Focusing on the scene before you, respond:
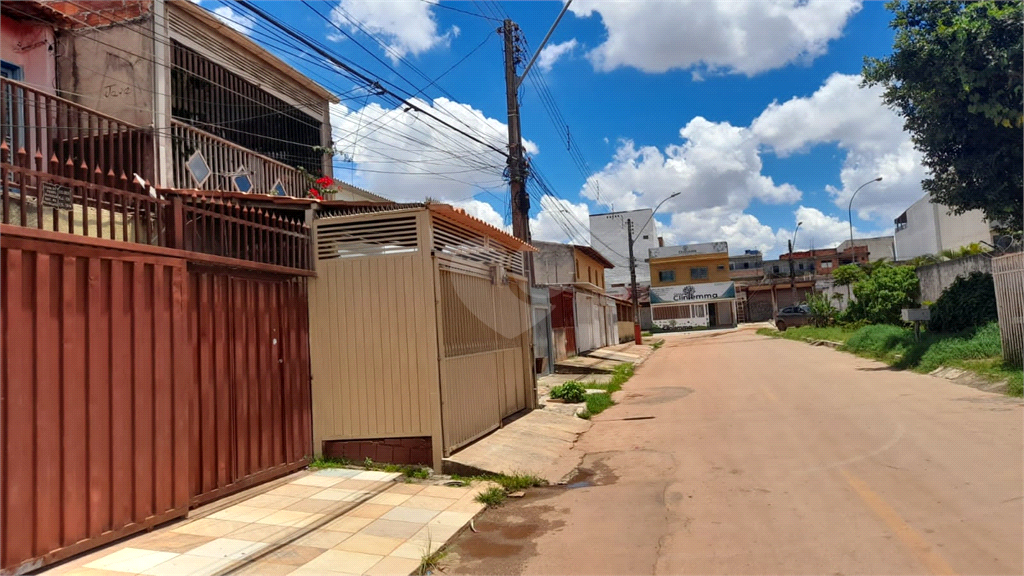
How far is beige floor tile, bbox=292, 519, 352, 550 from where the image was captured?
15.0ft

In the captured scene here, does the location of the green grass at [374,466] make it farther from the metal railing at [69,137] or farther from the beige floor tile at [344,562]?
the metal railing at [69,137]

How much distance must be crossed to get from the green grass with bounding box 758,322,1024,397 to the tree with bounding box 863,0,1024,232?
3353mm

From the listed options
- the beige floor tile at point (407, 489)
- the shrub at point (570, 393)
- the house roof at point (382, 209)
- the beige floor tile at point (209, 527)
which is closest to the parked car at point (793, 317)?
the shrub at point (570, 393)

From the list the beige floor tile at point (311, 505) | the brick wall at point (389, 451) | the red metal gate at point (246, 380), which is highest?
the red metal gate at point (246, 380)

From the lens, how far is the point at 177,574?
3889mm

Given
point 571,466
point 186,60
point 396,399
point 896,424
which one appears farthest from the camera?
point 186,60

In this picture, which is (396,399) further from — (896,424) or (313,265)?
(896,424)

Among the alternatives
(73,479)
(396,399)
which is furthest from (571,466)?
(73,479)

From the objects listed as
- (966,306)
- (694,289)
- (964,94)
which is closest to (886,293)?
(966,306)

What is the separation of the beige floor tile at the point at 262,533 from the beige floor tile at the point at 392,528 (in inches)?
22.8

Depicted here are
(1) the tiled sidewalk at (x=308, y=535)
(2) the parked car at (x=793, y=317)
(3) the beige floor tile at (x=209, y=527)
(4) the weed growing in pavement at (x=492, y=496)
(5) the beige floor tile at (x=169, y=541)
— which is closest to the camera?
(1) the tiled sidewalk at (x=308, y=535)

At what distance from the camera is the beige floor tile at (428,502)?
5684 mm

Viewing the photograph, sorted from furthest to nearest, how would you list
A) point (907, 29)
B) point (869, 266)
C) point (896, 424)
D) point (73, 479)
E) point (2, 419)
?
point (869, 266)
point (907, 29)
point (896, 424)
point (73, 479)
point (2, 419)

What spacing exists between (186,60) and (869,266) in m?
30.3
